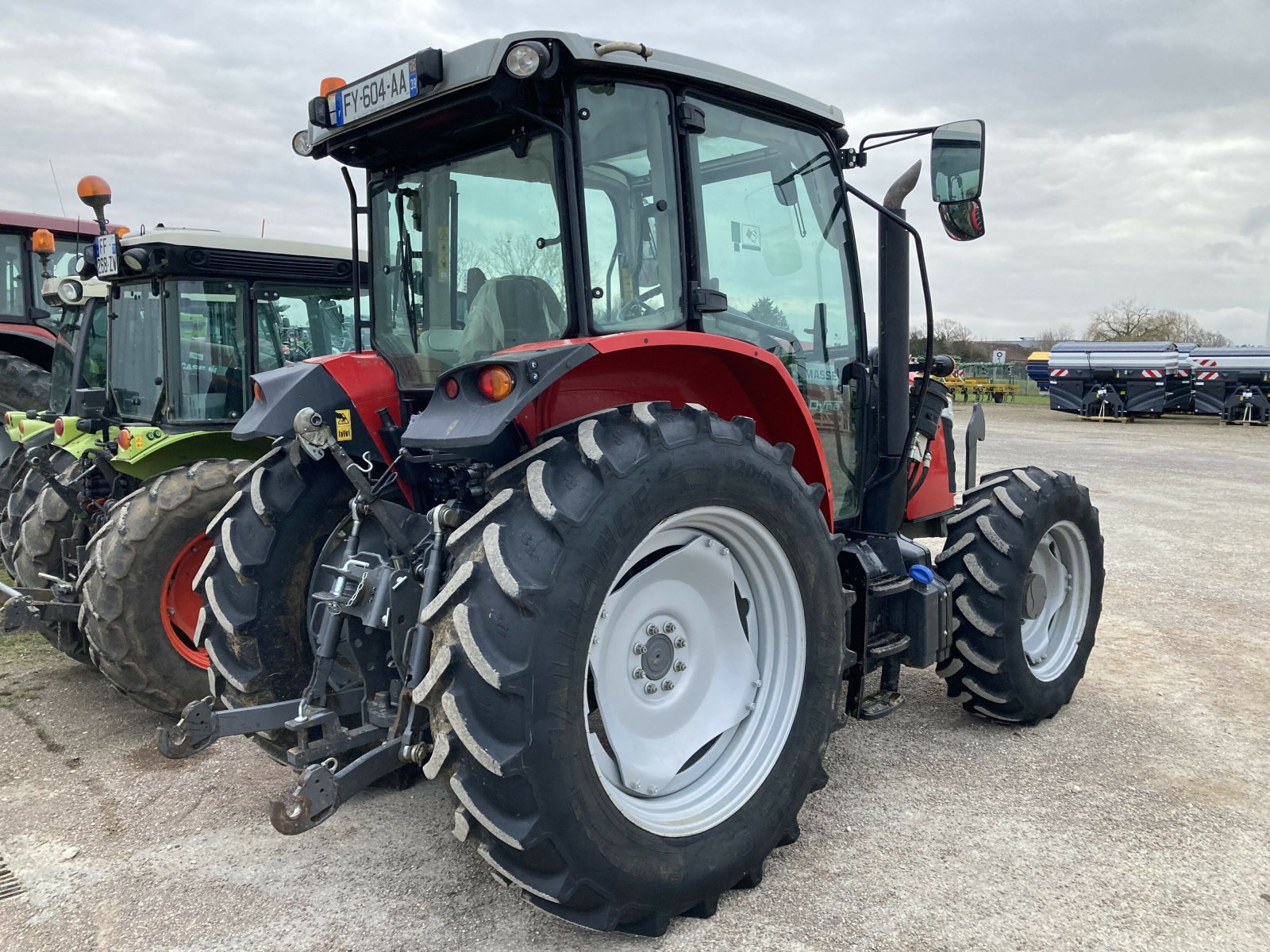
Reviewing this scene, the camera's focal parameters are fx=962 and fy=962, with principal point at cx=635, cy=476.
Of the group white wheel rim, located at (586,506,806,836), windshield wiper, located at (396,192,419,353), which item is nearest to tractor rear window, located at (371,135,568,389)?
windshield wiper, located at (396,192,419,353)

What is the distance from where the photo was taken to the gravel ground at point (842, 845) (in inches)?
100

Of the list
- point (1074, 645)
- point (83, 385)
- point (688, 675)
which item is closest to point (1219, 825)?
point (1074, 645)

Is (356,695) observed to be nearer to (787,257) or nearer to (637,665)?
(637,665)

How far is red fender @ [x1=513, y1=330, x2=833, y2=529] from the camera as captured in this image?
8.64 feet

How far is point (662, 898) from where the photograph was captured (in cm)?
244

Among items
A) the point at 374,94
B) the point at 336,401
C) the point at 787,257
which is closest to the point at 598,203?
the point at 374,94

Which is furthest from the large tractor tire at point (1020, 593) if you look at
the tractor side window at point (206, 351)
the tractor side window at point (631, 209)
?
the tractor side window at point (206, 351)

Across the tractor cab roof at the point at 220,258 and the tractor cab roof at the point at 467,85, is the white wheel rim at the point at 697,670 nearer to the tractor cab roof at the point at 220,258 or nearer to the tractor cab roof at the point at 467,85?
the tractor cab roof at the point at 467,85

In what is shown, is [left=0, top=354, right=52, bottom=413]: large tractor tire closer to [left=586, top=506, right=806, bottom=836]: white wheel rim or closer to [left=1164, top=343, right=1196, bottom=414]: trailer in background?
[left=586, top=506, right=806, bottom=836]: white wheel rim

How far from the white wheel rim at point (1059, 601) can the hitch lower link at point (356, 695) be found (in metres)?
2.73

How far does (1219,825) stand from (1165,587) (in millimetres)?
3854

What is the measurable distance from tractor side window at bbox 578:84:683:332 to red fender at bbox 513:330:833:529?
124 millimetres

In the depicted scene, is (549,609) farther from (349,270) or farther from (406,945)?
(349,270)

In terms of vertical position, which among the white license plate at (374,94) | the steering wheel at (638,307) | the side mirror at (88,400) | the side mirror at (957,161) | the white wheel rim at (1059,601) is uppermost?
the white license plate at (374,94)
